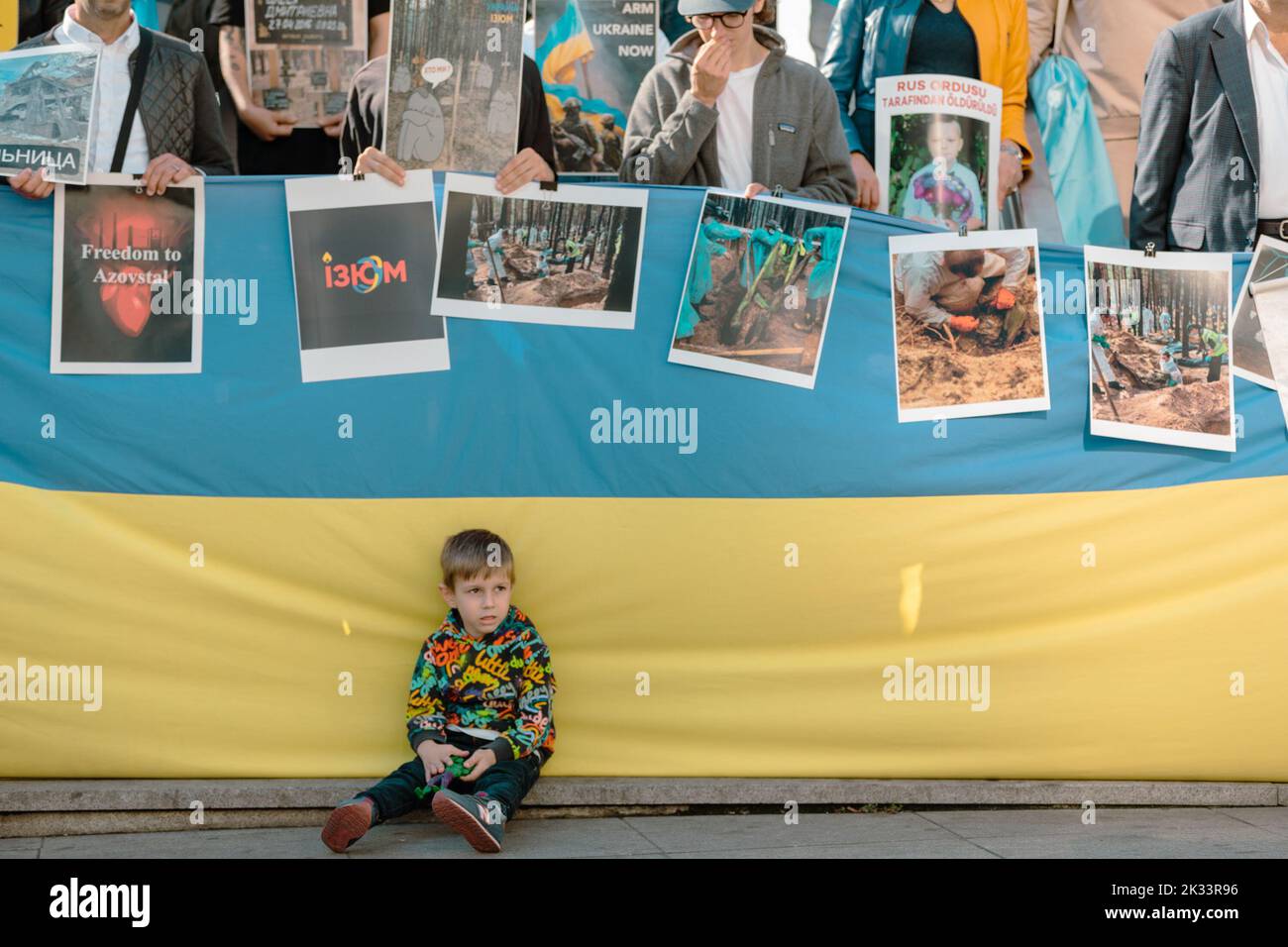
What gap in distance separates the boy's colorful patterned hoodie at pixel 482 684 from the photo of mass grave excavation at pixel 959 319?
1402 mm

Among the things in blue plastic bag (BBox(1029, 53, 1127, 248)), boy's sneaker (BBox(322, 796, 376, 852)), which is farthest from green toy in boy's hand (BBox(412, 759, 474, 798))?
blue plastic bag (BBox(1029, 53, 1127, 248))

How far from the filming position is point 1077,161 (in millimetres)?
6512

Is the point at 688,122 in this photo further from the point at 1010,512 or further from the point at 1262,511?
the point at 1262,511

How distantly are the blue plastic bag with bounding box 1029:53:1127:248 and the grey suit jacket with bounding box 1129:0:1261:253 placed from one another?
128cm

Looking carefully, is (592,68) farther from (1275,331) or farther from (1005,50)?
(1275,331)

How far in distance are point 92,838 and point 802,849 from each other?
201 cm

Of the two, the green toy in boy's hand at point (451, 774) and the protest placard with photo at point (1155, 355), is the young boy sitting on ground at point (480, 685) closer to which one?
the green toy in boy's hand at point (451, 774)

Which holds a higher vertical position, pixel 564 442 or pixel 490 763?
pixel 564 442

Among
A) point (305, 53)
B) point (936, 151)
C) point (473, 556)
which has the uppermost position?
point (305, 53)

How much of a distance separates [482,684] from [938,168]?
241 centimetres

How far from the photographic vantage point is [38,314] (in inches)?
172

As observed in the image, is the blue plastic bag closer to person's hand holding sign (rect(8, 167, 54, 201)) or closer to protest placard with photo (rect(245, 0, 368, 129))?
protest placard with photo (rect(245, 0, 368, 129))

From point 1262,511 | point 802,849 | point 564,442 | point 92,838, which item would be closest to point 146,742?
point 92,838

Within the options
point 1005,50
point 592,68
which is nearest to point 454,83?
point 592,68
